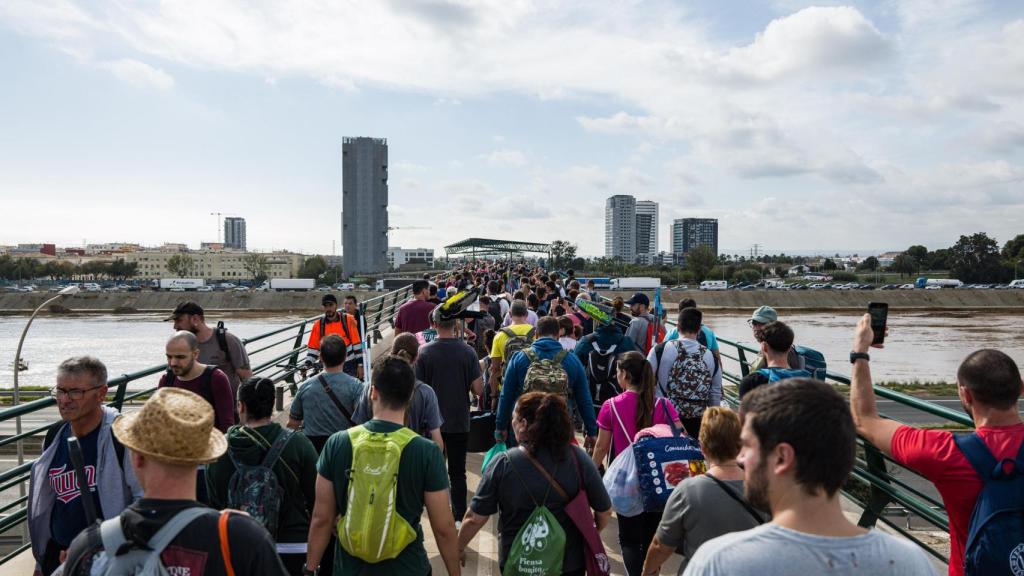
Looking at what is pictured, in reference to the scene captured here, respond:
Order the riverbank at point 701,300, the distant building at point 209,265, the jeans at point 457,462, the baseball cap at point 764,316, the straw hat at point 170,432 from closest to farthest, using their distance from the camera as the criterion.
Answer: the straw hat at point 170,432 → the baseball cap at point 764,316 → the jeans at point 457,462 → the riverbank at point 701,300 → the distant building at point 209,265

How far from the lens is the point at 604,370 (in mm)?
5543

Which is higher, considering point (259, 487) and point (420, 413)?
→ point (420, 413)

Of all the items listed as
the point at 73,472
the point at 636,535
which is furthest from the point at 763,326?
the point at 73,472

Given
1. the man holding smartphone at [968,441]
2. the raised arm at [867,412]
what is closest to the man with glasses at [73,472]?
the raised arm at [867,412]

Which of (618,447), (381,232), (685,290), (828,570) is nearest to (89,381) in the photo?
(618,447)

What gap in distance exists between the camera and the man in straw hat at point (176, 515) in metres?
1.78

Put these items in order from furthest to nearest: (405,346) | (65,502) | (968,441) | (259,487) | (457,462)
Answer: (457,462)
(405,346)
(259,487)
(65,502)
(968,441)

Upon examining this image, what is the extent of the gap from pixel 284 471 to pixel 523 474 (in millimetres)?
1189

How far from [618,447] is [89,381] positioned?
9.28ft

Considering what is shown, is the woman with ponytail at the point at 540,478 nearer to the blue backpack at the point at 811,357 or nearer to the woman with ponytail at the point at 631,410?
the woman with ponytail at the point at 631,410

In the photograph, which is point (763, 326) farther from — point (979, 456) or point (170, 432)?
point (170, 432)

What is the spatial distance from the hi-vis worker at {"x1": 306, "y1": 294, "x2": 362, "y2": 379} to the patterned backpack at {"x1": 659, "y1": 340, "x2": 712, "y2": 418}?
4019 mm

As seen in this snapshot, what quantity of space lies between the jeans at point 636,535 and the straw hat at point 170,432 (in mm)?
2309

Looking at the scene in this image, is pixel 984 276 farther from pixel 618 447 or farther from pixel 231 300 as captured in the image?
pixel 618 447
